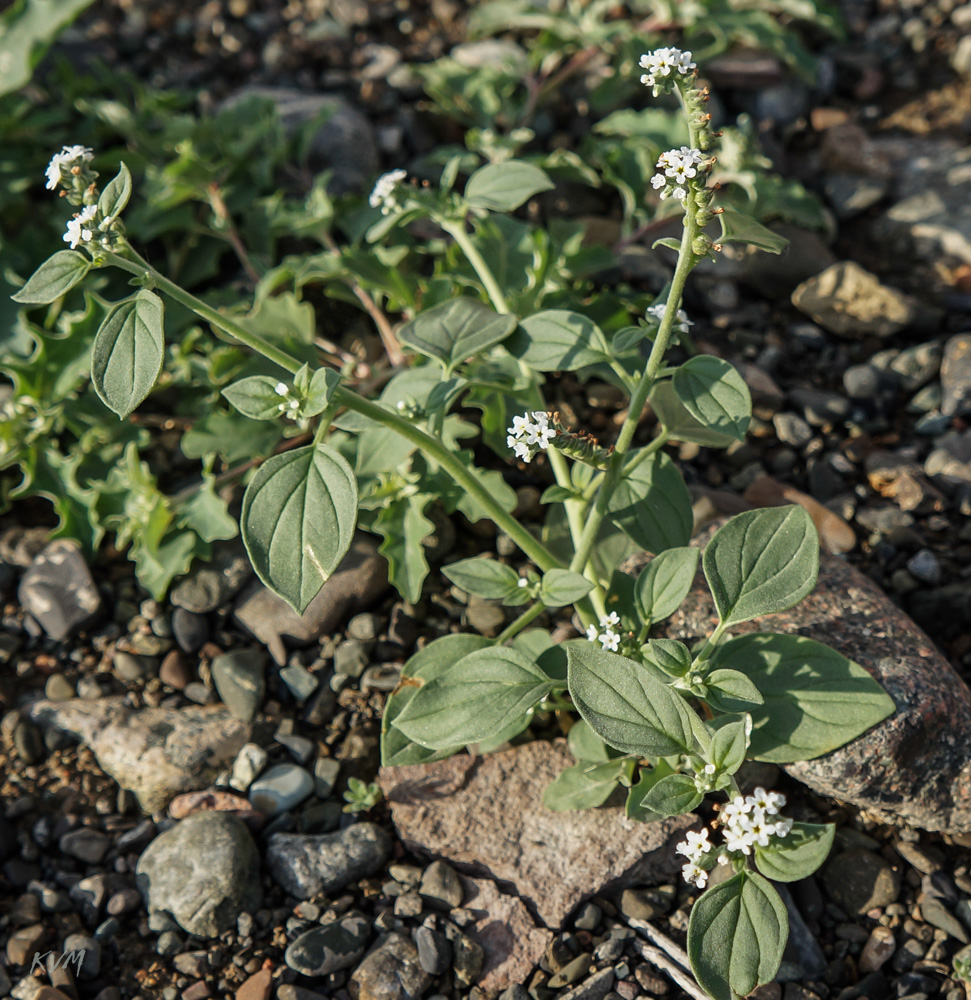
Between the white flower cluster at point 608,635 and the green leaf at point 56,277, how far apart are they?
1.58 meters

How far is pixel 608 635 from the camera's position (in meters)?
2.60

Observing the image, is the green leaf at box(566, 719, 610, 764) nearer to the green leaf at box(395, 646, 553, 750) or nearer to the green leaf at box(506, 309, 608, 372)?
the green leaf at box(395, 646, 553, 750)

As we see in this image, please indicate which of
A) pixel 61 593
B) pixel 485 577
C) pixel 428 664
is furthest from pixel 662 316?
pixel 61 593

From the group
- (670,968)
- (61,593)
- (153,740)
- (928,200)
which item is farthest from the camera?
(928,200)

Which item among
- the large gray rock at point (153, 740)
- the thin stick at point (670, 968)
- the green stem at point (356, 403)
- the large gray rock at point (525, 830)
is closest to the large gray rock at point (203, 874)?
the large gray rock at point (153, 740)

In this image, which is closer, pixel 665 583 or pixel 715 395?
pixel 715 395

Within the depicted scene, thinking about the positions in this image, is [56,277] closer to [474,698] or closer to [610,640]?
[474,698]

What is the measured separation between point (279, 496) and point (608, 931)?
5.38 feet

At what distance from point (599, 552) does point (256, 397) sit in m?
1.26

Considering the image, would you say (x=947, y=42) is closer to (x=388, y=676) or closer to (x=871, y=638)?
(x=871, y=638)

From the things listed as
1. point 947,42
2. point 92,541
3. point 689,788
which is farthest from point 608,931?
point 947,42

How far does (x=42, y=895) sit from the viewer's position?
3.03 meters

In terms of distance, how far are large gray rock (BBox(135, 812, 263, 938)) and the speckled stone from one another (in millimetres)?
1526

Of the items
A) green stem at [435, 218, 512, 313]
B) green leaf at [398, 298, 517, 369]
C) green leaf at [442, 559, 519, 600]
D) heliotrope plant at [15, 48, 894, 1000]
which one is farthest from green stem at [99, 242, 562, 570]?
green stem at [435, 218, 512, 313]
